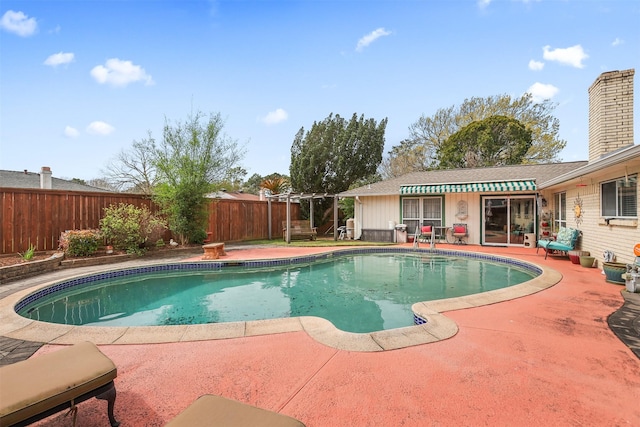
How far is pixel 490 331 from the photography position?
455 cm

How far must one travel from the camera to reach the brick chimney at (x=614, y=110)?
8922 millimetres

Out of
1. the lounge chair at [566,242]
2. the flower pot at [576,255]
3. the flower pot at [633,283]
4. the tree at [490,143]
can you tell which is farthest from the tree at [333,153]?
the flower pot at [633,283]

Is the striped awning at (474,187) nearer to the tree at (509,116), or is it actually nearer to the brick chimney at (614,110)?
the brick chimney at (614,110)

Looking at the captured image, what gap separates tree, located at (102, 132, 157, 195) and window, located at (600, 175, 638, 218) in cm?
2215

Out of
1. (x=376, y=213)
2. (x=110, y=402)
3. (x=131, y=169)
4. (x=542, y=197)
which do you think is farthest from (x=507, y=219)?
(x=131, y=169)

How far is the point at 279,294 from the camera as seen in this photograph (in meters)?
8.18

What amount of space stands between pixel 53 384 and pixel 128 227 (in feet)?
35.0

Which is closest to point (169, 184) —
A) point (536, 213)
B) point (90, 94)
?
point (90, 94)

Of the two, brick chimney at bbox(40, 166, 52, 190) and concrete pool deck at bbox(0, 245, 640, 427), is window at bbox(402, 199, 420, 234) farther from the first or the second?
brick chimney at bbox(40, 166, 52, 190)

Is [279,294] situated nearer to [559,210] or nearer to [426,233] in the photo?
[426,233]

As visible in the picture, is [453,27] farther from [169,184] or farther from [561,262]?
[169,184]

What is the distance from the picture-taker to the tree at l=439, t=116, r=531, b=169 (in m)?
25.8

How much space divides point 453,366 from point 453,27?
46.1 feet

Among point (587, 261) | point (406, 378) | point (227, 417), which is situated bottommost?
point (406, 378)
